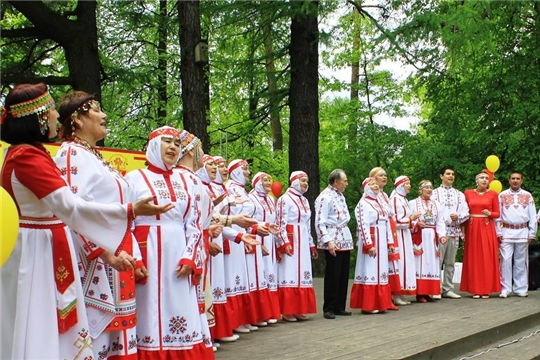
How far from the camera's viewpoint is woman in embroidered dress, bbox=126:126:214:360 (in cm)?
491

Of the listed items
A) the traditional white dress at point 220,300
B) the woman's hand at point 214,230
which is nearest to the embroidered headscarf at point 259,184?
the traditional white dress at point 220,300

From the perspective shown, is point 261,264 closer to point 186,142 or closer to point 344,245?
point 344,245

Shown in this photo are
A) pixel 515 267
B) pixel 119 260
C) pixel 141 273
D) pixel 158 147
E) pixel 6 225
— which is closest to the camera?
pixel 6 225

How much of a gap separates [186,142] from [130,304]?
1715 mm

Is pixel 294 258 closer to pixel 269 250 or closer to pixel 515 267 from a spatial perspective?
pixel 269 250

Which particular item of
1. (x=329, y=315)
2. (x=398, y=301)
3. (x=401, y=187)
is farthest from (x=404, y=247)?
(x=329, y=315)

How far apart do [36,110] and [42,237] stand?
0.66 meters

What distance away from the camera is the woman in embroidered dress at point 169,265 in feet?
16.1

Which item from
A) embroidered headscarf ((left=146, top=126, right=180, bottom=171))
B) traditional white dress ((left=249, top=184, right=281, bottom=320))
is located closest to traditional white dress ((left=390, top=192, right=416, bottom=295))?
traditional white dress ((left=249, top=184, right=281, bottom=320))

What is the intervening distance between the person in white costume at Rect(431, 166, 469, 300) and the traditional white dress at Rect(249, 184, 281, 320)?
12.9ft

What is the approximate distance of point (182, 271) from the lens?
16.3ft

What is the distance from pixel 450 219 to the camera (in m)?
11.9

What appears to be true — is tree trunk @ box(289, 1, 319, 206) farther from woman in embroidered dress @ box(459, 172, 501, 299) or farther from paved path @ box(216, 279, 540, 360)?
paved path @ box(216, 279, 540, 360)

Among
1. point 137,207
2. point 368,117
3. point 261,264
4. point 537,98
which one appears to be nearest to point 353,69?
point 368,117
